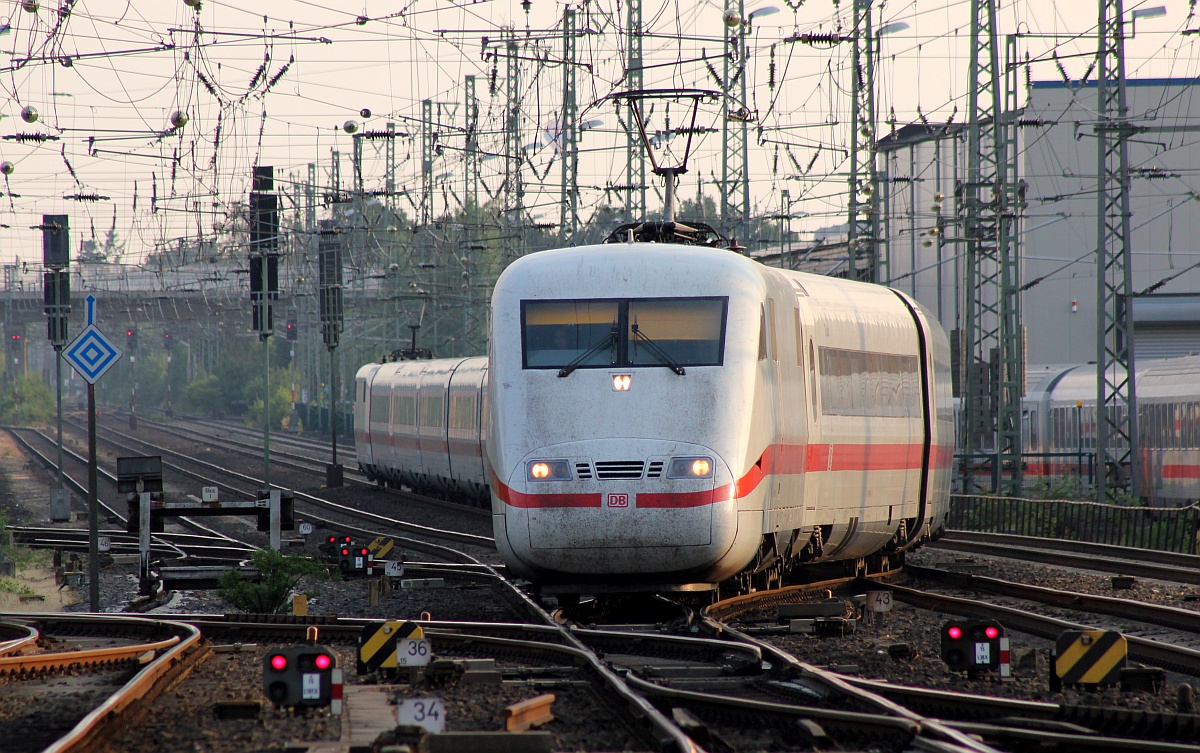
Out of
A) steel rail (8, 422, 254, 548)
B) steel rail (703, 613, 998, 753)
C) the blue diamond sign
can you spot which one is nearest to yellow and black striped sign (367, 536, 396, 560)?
steel rail (8, 422, 254, 548)

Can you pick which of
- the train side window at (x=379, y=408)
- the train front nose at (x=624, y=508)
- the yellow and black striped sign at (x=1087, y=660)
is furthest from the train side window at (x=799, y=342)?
the train side window at (x=379, y=408)

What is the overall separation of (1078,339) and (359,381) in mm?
27633

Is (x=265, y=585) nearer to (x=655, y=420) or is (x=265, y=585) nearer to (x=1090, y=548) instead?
(x=655, y=420)

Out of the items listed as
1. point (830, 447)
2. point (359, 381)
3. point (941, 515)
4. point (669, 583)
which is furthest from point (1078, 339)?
point (669, 583)

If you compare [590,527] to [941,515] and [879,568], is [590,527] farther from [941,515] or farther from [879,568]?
[941,515]

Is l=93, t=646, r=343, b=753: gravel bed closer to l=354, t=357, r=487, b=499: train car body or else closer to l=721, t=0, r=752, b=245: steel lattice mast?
l=354, t=357, r=487, b=499: train car body

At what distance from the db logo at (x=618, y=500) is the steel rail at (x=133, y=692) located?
337 centimetres

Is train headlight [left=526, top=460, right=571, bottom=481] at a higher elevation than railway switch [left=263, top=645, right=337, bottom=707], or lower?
higher

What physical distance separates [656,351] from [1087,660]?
4.45 metres

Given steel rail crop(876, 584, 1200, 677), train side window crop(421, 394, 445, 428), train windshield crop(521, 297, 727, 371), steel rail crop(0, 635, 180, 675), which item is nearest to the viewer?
steel rail crop(0, 635, 180, 675)

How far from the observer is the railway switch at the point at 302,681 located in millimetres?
8555

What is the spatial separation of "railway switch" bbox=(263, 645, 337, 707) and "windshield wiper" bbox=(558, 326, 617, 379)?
4.25 m

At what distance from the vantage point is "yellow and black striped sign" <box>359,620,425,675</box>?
10.3 metres

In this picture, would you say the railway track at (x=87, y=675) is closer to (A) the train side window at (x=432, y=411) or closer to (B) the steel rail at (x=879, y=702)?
(B) the steel rail at (x=879, y=702)
